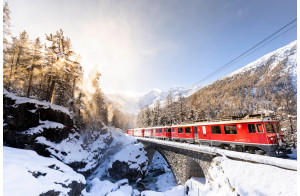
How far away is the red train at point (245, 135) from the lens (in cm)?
1072

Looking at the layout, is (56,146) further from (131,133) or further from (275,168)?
(131,133)

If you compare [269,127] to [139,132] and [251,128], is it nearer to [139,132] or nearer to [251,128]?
[251,128]

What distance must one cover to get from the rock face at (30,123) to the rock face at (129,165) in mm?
11566

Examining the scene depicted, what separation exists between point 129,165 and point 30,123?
17.8m

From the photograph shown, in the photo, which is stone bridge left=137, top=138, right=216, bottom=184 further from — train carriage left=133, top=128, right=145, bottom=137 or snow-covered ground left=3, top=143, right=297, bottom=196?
train carriage left=133, top=128, right=145, bottom=137

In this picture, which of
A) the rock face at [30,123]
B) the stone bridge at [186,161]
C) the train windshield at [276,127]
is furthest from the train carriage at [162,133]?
the rock face at [30,123]

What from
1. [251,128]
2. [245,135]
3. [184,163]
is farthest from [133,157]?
[251,128]

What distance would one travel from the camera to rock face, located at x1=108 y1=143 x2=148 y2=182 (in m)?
24.9

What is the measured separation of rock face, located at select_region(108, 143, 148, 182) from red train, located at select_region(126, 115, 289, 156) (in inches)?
556

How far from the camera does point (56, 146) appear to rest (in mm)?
16906

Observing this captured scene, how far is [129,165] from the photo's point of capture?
25.6m

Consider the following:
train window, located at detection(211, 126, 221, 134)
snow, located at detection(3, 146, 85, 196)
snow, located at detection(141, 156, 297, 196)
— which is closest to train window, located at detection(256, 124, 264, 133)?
snow, located at detection(141, 156, 297, 196)

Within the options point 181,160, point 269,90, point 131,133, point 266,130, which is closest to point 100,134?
point 131,133

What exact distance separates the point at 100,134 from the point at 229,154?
98.1ft
